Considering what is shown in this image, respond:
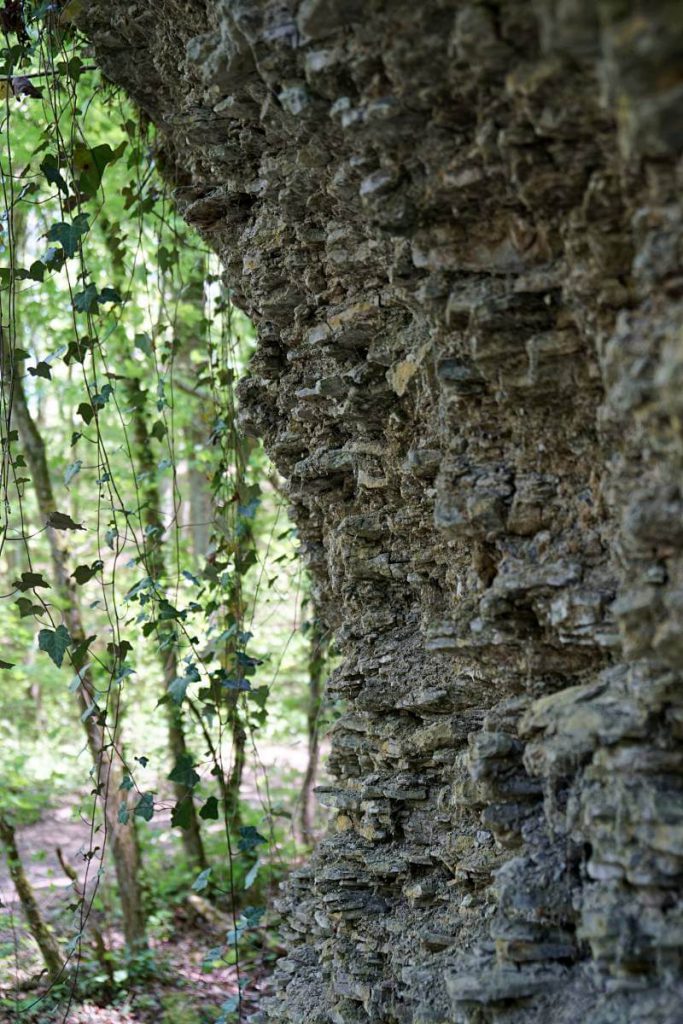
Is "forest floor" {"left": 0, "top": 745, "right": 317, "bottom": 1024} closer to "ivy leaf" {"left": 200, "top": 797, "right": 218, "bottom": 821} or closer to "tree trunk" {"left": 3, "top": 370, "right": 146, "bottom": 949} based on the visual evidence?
"tree trunk" {"left": 3, "top": 370, "right": 146, "bottom": 949}

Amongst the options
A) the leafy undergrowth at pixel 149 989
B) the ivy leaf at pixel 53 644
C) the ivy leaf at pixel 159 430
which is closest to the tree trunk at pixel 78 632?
the leafy undergrowth at pixel 149 989

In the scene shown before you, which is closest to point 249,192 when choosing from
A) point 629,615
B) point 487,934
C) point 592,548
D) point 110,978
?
point 592,548

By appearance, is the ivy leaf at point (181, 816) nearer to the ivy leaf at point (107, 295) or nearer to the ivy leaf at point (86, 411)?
the ivy leaf at point (86, 411)

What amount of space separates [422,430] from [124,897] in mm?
4666

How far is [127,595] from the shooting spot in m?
3.45

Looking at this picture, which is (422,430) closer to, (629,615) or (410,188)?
(410,188)

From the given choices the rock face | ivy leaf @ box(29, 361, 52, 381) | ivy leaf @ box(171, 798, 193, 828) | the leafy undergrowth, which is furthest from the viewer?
the leafy undergrowth

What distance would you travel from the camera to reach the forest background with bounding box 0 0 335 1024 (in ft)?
10.6

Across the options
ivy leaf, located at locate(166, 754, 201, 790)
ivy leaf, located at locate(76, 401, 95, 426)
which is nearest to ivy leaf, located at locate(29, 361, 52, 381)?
ivy leaf, located at locate(76, 401, 95, 426)

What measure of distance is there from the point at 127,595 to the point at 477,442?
1.75 meters

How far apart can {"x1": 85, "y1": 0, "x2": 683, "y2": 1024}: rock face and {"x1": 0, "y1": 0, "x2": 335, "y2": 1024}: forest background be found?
1.75 feet

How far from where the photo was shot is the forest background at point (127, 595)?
10.6ft

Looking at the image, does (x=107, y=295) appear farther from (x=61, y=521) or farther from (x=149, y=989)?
(x=149, y=989)

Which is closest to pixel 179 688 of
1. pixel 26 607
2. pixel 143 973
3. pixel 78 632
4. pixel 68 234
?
pixel 26 607
